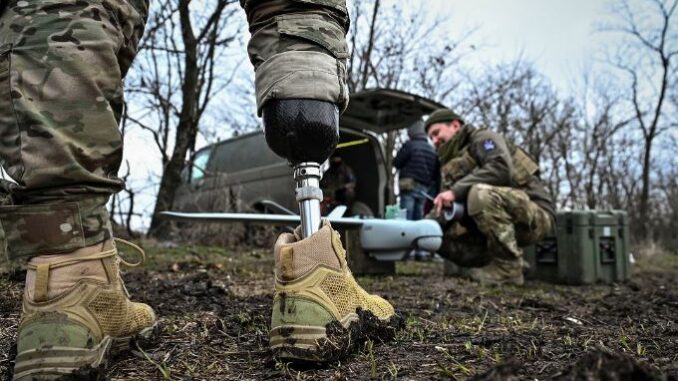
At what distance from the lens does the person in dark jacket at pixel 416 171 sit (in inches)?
293

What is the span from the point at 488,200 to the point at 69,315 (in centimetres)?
396

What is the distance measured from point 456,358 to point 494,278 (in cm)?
355

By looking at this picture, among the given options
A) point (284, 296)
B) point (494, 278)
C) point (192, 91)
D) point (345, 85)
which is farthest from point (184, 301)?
point (192, 91)

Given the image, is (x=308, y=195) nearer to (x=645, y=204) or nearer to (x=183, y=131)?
(x=183, y=131)

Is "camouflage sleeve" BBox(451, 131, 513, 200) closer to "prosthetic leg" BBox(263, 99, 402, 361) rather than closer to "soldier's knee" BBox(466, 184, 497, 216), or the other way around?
"soldier's knee" BBox(466, 184, 497, 216)

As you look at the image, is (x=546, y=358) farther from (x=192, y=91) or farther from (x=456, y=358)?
(x=192, y=91)

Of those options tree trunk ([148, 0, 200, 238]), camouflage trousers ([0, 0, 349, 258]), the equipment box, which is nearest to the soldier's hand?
the equipment box

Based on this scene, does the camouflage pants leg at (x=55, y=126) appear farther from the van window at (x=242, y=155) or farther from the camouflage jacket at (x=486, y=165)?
the van window at (x=242, y=155)

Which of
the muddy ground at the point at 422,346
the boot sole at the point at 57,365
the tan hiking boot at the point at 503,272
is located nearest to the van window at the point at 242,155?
the tan hiking boot at the point at 503,272

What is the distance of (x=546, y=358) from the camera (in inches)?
50.7

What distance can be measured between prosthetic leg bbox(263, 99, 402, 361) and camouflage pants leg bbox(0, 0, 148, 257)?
1.29 ft

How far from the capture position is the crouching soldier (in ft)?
15.3

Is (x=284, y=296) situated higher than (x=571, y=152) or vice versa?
(x=571, y=152)

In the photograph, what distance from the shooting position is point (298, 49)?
139 centimetres
